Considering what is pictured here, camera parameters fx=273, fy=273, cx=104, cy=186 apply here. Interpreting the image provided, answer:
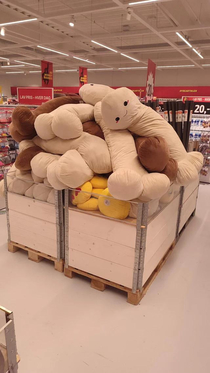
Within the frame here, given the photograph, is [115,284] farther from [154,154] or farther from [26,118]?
[26,118]

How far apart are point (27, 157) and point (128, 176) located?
1.22m

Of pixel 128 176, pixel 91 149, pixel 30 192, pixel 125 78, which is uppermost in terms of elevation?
pixel 125 78

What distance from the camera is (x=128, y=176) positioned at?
2107 millimetres

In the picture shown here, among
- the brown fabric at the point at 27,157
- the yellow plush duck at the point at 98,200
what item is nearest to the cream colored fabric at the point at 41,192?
the brown fabric at the point at 27,157

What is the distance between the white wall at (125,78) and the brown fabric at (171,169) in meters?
13.6

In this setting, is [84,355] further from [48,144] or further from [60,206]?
[48,144]

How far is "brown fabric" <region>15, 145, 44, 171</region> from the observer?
2807 mm

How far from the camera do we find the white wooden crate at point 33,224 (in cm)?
288

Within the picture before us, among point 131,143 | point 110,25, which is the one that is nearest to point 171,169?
point 131,143

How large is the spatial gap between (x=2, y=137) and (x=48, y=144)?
3.20 meters

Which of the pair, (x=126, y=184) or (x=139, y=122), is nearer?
(x=126, y=184)

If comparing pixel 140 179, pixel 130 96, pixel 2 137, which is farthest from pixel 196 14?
pixel 140 179

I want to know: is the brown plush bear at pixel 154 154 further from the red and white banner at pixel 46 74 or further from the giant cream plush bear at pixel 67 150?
the red and white banner at pixel 46 74

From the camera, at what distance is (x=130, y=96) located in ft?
8.34
